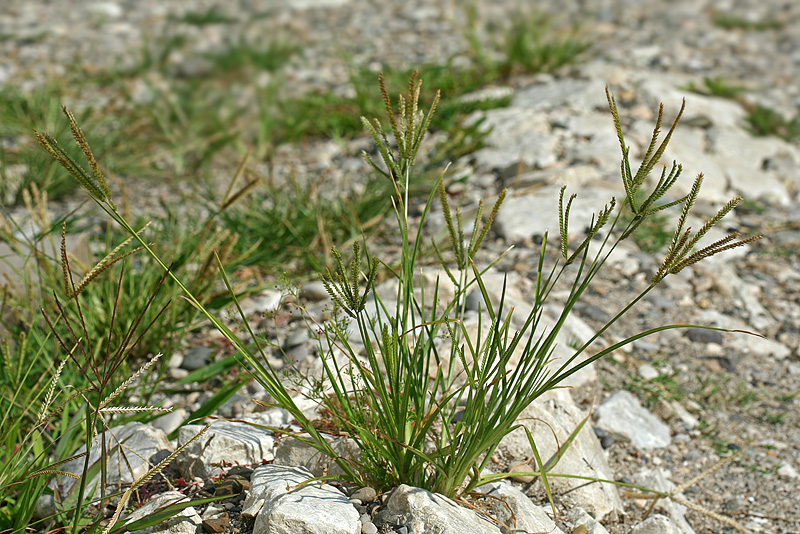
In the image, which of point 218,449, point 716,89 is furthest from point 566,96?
point 218,449

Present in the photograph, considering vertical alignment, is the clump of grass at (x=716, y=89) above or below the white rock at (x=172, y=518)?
above

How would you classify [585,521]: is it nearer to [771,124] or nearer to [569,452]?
[569,452]

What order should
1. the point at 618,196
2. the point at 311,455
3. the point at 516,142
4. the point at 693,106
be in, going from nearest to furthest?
the point at 311,455 → the point at 618,196 → the point at 516,142 → the point at 693,106

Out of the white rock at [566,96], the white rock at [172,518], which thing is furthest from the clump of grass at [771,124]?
the white rock at [172,518]

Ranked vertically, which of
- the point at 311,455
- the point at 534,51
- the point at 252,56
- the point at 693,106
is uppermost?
the point at 534,51

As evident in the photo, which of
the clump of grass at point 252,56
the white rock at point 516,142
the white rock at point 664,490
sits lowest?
the white rock at point 664,490

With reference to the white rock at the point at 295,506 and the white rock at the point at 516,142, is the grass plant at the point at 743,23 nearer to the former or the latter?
the white rock at the point at 516,142

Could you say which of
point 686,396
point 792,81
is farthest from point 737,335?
point 792,81
